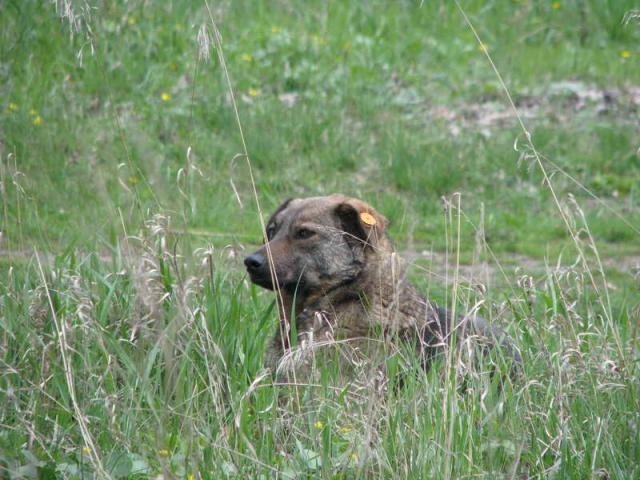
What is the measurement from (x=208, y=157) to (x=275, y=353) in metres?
4.31

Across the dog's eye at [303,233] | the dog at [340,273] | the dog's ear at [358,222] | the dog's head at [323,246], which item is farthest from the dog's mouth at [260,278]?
the dog's ear at [358,222]

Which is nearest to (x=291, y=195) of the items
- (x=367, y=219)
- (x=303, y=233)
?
(x=303, y=233)

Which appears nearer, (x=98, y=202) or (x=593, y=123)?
(x=98, y=202)

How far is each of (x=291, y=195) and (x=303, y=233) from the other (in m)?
3.57

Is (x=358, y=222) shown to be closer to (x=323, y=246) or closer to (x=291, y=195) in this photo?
(x=323, y=246)

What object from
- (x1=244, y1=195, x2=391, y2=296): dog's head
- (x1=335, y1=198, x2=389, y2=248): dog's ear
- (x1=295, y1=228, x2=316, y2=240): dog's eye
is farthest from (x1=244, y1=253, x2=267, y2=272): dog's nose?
(x1=335, y1=198, x2=389, y2=248): dog's ear

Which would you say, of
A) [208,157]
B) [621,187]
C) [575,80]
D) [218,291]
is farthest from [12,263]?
[575,80]

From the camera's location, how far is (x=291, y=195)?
8.72 m

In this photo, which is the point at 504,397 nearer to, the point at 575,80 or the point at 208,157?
the point at 208,157

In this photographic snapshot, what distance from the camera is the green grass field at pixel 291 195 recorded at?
139 inches

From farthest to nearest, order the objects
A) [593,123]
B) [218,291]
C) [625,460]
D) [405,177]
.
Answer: [593,123], [405,177], [218,291], [625,460]

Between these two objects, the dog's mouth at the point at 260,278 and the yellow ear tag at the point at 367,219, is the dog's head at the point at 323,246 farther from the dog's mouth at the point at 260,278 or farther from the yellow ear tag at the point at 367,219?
the dog's mouth at the point at 260,278

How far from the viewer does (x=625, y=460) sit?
357 centimetres

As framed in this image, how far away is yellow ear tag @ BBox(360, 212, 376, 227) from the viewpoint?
4949 mm
